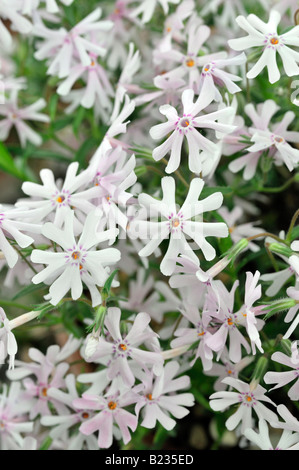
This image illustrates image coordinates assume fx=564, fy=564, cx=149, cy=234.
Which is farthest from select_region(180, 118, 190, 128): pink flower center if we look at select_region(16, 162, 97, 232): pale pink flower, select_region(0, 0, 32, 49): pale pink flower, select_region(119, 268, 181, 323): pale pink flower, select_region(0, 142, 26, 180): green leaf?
select_region(0, 142, 26, 180): green leaf

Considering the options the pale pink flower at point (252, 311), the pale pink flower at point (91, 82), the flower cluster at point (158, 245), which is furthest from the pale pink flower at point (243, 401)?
the pale pink flower at point (91, 82)

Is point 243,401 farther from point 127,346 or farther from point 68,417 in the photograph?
point 68,417

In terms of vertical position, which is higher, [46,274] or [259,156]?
[259,156]

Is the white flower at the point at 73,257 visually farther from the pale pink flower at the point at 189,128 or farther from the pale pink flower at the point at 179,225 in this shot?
the pale pink flower at the point at 189,128

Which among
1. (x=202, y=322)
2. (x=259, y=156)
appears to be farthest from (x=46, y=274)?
(x=259, y=156)

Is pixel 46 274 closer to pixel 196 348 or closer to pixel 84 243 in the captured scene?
pixel 84 243

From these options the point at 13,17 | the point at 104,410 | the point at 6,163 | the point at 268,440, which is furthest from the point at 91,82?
the point at 268,440
